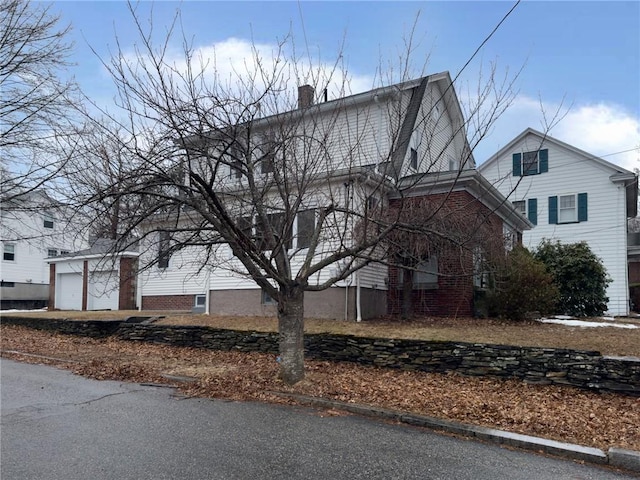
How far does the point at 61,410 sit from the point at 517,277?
10.6 metres

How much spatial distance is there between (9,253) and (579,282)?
106 feet

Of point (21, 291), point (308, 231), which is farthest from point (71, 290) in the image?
point (308, 231)

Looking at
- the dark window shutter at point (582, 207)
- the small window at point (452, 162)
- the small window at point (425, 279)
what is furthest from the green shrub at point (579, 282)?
the dark window shutter at point (582, 207)

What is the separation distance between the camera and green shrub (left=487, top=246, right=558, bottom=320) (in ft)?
41.9

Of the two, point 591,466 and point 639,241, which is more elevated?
point 639,241

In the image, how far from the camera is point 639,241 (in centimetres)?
3077

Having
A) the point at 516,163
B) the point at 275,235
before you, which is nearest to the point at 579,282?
the point at 516,163

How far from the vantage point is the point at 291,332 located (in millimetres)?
8281

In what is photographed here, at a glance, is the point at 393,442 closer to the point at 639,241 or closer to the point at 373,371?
the point at 373,371

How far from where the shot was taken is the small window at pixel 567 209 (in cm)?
2472

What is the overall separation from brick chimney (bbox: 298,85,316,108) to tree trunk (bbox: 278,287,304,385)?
324 cm

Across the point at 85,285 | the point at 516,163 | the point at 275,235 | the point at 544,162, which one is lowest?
the point at 85,285

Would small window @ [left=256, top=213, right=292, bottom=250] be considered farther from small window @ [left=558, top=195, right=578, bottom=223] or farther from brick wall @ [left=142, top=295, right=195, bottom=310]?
small window @ [left=558, top=195, right=578, bottom=223]

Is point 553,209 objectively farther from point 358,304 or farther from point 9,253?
point 9,253
